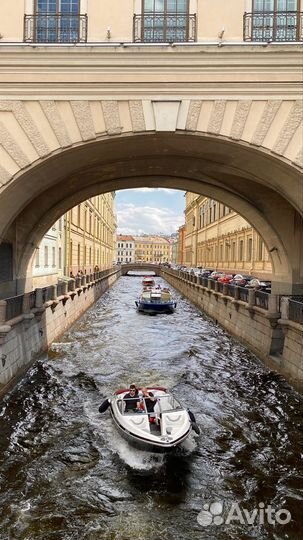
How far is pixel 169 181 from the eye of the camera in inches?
759

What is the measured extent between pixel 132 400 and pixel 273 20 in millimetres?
9962

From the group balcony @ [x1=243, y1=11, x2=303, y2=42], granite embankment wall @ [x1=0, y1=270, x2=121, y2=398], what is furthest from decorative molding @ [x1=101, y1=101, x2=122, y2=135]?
granite embankment wall @ [x1=0, y1=270, x2=121, y2=398]

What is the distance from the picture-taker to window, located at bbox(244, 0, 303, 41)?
11.0m

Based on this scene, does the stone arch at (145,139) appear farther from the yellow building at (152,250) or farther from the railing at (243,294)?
the yellow building at (152,250)

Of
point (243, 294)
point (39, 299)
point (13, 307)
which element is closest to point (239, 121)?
point (13, 307)

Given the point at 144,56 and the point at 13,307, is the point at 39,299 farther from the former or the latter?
the point at 144,56

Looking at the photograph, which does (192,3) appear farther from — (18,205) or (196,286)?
(196,286)

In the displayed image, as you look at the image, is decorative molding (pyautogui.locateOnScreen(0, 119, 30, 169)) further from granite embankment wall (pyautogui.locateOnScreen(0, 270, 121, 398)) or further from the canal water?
the canal water

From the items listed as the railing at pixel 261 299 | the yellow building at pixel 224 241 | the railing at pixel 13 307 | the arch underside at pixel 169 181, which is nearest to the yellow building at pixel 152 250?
the yellow building at pixel 224 241

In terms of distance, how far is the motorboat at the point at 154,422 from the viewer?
893 centimetres

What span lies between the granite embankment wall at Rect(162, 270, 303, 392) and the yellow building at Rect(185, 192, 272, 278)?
22.3ft

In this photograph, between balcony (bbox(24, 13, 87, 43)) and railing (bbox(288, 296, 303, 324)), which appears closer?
balcony (bbox(24, 13, 87, 43))

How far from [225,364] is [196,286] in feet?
62.8

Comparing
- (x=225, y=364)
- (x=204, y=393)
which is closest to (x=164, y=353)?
(x=225, y=364)
